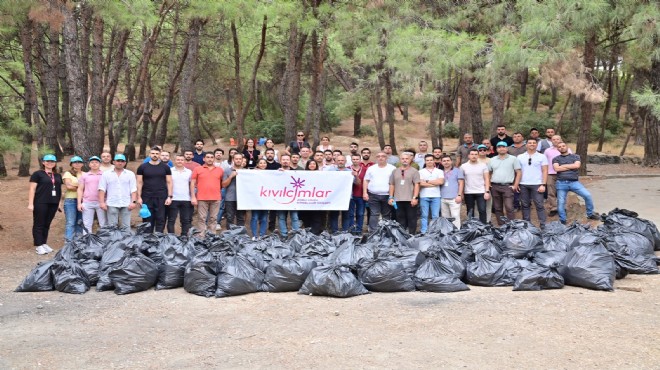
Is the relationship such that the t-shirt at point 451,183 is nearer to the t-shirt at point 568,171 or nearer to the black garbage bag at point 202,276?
the t-shirt at point 568,171

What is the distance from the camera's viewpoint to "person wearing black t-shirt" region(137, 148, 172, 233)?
34.9ft

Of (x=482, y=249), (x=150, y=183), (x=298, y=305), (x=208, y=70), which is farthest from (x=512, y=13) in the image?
(x=208, y=70)

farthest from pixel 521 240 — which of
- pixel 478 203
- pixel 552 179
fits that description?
pixel 552 179

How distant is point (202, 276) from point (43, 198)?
4410 mm

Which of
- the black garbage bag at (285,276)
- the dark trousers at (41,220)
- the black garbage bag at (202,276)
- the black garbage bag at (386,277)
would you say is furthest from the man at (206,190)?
the black garbage bag at (386,277)

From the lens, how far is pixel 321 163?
12148mm

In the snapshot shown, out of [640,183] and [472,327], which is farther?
[640,183]

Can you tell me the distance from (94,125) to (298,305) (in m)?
10.2

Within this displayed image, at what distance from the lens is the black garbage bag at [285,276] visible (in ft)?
25.0

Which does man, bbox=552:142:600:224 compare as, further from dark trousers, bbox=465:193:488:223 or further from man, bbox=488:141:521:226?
dark trousers, bbox=465:193:488:223

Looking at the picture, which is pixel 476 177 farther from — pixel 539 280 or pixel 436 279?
pixel 436 279

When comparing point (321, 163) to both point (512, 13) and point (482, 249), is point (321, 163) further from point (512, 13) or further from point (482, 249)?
point (512, 13)

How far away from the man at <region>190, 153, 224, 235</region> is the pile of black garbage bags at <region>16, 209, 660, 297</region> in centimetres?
200

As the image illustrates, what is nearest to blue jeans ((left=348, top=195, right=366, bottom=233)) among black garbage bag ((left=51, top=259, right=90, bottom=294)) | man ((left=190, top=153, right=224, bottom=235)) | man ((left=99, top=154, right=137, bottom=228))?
man ((left=190, top=153, right=224, bottom=235))
